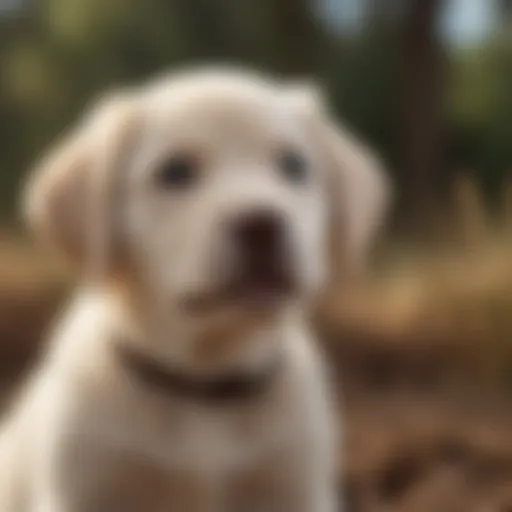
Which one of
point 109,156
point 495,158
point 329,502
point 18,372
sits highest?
point 495,158

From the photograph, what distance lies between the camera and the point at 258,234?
0.95m

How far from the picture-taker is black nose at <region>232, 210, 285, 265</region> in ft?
3.13

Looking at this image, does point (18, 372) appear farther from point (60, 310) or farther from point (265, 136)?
point (265, 136)

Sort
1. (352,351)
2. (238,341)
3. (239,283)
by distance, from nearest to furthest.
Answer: (239,283), (238,341), (352,351)

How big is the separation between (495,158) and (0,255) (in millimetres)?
650

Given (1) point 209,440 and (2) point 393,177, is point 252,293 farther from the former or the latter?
(2) point 393,177

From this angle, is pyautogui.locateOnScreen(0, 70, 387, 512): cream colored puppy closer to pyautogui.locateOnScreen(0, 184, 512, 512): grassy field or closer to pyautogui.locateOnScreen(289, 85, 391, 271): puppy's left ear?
pyautogui.locateOnScreen(289, 85, 391, 271): puppy's left ear

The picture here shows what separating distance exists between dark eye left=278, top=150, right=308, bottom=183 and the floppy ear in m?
0.13

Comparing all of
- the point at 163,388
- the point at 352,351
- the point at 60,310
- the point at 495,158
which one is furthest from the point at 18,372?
the point at 495,158

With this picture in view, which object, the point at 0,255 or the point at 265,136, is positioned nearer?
the point at 265,136

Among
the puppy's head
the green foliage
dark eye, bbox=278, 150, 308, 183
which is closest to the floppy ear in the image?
the puppy's head

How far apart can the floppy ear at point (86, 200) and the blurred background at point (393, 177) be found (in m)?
0.48

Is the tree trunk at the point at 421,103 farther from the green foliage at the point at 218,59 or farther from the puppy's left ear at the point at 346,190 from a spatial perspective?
the puppy's left ear at the point at 346,190

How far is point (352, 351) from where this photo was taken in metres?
1.65
